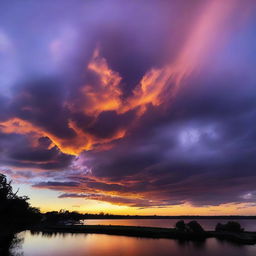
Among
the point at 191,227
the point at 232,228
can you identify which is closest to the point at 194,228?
the point at 191,227

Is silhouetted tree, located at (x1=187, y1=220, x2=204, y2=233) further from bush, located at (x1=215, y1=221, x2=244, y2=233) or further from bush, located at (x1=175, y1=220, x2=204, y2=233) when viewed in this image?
bush, located at (x1=215, y1=221, x2=244, y2=233)

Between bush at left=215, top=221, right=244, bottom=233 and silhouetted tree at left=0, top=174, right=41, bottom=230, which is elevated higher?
bush at left=215, top=221, right=244, bottom=233

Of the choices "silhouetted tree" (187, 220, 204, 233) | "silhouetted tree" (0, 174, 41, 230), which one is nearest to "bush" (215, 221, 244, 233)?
"silhouetted tree" (187, 220, 204, 233)

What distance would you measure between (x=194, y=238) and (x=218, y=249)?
114ft

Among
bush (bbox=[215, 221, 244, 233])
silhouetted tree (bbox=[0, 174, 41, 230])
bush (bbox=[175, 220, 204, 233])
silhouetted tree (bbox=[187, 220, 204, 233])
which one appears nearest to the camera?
silhouetted tree (bbox=[0, 174, 41, 230])

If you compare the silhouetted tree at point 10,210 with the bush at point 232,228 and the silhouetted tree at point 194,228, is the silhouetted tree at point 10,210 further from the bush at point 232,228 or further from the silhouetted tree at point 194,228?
the bush at point 232,228

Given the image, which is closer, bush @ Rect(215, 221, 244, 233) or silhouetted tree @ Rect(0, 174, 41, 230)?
silhouetted tree @ Rect(0, 174, 41, 230)

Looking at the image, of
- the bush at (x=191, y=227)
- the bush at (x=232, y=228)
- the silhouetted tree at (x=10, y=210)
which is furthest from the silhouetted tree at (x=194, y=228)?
the silhouetted tree at (x=10, y=210)

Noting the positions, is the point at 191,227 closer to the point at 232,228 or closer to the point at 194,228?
the point at 194,228

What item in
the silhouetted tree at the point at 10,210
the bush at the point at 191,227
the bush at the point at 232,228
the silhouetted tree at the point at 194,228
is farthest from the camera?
the bush at the point at 232,228

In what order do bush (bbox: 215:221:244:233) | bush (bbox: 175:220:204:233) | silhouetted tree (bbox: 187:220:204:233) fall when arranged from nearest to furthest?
silhouetted tree (bbox: 187:220:204:233) → bush (bbox: 175:220:204:233) → bush (bbox: 215:221:244:233)

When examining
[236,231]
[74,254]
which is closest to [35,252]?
[74,254]

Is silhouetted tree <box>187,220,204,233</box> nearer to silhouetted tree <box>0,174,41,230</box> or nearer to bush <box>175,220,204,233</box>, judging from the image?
bush <box>175,220,204,233</box>

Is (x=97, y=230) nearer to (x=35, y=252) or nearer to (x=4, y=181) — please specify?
(x=35, y=252)
